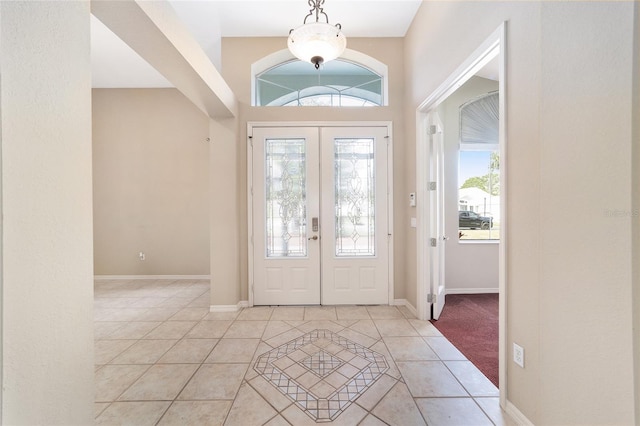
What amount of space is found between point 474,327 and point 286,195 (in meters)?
2.68

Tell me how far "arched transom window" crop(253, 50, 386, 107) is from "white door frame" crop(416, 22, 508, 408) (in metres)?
0.96

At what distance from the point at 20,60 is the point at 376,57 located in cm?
348

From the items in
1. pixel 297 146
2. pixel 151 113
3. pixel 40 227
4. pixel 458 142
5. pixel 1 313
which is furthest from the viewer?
pixel 151 113

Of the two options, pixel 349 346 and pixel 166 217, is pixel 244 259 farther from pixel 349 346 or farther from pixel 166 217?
pixel 166 217

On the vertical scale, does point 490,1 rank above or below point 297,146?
above

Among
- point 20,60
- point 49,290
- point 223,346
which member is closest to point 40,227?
point 49,290

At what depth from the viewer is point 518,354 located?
1502mm

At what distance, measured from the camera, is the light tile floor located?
1.58 metres

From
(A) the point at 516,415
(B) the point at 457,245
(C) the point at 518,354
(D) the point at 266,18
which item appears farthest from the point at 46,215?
(B) the point at 457,245

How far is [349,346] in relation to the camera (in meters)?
2.33

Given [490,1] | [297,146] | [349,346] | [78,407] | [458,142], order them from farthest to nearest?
[458,142] < [297,146] < [349,346] < [490,1] < [78,407]

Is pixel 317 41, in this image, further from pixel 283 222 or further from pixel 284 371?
pixel 284 371

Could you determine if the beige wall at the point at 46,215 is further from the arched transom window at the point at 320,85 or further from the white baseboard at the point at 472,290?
the white baseboard at the point at 472,290

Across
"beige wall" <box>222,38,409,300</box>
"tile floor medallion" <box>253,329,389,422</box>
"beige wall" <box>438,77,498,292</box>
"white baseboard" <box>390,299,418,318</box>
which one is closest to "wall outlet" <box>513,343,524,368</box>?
"tile floor medallion" <box>253,329,389,422</box>
